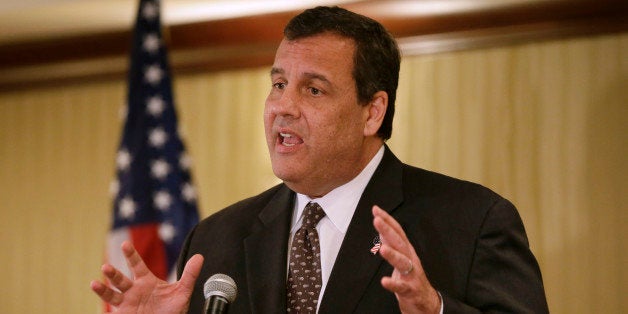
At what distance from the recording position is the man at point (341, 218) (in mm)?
2232

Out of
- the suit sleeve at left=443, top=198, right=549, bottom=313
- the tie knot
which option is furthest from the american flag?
the suit sleeve at left=443, top=198, right=549, bottom=313

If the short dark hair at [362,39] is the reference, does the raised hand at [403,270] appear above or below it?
below

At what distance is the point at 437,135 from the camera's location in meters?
4.65

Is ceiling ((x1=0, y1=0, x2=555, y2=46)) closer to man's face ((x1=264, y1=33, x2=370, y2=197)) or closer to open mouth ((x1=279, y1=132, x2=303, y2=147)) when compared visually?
man's face ((x1=264, y1=33, x2=370, y2=197))

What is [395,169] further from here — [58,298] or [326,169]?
[58,298]

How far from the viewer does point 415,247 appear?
232 cm

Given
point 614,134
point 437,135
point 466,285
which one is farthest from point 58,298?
point 466,285

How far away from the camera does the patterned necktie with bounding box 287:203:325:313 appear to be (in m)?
2.37

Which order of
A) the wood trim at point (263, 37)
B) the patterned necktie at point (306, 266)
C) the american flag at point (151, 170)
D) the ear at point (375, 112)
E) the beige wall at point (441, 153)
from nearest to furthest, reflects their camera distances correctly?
the patterned necktie at point (306, 266) < the ear at point (375, 112) < the american flag at point (151, 170) < the beige wall at point (441, 153) < the wood trim at point (263, 37)

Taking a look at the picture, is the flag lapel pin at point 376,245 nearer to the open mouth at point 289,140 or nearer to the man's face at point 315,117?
the man's face at point 315,117

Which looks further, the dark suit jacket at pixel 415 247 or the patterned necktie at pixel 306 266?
the patterned necktie at pixel 306 266

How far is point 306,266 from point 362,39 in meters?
0.65

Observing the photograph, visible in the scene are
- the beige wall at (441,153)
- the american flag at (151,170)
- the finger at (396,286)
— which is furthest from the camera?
the beige wall at (441,153)

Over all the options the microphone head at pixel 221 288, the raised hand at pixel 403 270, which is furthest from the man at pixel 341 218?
the microphone head at pixel 221 288
